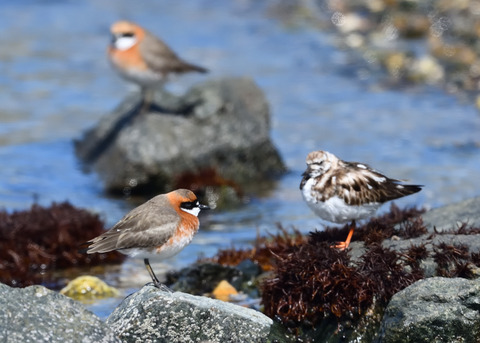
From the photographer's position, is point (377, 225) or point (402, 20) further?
point (402, 20)

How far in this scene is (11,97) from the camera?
18969mm

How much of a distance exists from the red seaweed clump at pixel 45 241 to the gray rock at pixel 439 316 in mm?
4713

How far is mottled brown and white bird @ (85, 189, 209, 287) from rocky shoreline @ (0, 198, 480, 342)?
41 centimetres

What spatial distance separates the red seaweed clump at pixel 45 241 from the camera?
1009 cm

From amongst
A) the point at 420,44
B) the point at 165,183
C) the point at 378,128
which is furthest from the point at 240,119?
the point at 420,44

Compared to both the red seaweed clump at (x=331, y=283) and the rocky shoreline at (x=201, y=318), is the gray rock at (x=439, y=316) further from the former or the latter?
the red seaweed clump at (x=331, y=283)

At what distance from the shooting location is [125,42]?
45.4 feet

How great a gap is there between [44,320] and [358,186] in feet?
10.7

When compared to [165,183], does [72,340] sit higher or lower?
higher

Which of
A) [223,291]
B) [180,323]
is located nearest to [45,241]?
[223,291]

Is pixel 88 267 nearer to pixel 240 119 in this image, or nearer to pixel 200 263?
pixel 200 263

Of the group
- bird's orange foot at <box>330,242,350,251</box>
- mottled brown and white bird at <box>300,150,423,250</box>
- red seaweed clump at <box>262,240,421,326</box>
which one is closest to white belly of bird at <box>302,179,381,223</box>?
mottled brown and white bird at <box>300,150,423,250</box>

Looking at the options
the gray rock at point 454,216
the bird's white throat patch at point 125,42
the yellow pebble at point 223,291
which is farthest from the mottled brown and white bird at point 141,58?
the gray rock at point 454,216

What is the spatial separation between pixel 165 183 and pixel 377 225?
5697mm
